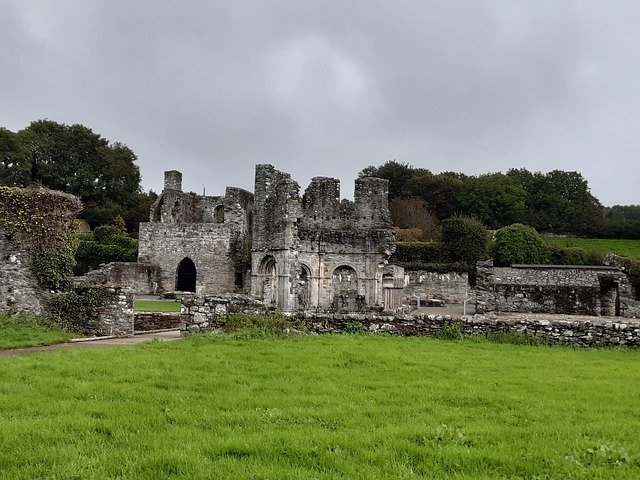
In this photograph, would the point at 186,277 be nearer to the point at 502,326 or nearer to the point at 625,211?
the point at 502,326

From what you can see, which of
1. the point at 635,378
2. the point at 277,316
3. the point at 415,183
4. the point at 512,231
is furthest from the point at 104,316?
the point at 415,183

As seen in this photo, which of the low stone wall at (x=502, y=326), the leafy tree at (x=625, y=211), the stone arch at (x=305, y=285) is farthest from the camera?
the leafy tree at (x=625, y=211)

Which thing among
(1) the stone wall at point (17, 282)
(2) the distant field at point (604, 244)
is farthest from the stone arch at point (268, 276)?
(2) the distant field at point (604, 244)

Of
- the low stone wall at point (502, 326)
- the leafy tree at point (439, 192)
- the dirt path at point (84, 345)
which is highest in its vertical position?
the leafy tree at point (439, 192)

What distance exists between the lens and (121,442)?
539 centimetres

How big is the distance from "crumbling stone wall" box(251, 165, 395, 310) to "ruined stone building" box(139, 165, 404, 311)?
49mm

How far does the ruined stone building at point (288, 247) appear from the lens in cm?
2727

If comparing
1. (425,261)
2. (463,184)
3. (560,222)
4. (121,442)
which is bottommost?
(121,442)

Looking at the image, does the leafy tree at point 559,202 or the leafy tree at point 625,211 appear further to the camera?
the leafy tree at point 625,211

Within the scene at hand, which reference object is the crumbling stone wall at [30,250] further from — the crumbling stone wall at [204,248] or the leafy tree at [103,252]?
the leafy tree at [103,252]

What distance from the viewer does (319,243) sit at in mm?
30844

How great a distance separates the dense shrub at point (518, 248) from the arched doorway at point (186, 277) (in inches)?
921

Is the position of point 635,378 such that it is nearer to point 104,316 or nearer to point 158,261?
point 104,316

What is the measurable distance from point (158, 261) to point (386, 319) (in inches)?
1078
